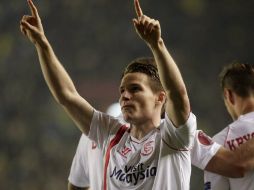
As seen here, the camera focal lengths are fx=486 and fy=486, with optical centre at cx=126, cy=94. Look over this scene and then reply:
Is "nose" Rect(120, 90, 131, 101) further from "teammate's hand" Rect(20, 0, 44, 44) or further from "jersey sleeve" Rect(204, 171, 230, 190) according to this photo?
"jersey sleeve" Rect(204, 171, 230, 190)

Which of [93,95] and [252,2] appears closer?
[93,95]

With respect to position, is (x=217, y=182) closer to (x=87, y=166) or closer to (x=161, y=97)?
(x=161, y=97)

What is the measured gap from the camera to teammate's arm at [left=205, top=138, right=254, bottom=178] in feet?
5.91

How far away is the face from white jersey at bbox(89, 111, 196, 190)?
0.07 meters

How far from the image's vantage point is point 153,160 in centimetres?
168

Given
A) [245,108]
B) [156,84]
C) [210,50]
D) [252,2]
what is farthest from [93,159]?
[252,2]

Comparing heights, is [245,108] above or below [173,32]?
below

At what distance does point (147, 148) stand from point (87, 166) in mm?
481

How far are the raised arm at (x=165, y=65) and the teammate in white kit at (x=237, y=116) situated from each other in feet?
1.70

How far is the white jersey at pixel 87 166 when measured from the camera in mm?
1870

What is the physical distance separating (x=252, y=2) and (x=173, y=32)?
108cm

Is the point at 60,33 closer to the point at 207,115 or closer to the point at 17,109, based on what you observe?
the point at 17,109

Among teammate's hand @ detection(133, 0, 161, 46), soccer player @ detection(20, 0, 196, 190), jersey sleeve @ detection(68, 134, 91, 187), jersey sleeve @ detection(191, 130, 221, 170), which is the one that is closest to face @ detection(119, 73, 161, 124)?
soccer player @ detection(20, 0, 196, 190)

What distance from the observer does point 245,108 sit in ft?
6.79
